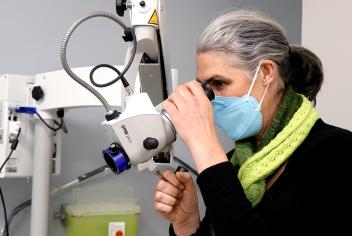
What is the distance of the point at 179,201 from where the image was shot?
1355 mm

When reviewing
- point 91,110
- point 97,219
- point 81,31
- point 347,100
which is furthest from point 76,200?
point 347,100

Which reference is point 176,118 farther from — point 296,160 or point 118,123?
point 296,160

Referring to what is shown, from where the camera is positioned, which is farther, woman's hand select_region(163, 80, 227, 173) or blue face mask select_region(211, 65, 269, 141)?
blue face mask select_region(211, 65, 269, 141)

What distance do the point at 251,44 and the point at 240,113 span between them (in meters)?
0.21

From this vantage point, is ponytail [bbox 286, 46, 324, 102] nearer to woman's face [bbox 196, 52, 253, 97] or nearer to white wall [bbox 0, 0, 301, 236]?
woman's face [bbox 196, 52, 253, 97]

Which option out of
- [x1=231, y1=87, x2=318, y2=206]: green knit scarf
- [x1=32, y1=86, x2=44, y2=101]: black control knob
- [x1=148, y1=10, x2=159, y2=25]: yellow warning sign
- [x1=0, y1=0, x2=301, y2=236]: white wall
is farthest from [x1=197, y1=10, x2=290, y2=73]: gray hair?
[x1=0, y1=0, x2=301, y2=236]: white wall

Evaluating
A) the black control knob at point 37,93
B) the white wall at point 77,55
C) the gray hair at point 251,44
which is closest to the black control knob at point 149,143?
the gray hair at point 251,44

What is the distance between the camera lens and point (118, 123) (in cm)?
101

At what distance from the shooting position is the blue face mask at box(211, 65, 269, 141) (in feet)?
4.04

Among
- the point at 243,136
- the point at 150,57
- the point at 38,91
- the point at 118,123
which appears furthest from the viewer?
the point at 38,91

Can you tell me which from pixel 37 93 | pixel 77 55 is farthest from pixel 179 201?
pixel 77 55

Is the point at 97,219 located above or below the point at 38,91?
below

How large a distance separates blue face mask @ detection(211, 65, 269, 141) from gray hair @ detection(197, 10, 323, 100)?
0.06m

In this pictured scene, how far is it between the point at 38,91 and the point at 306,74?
985 millimetres
